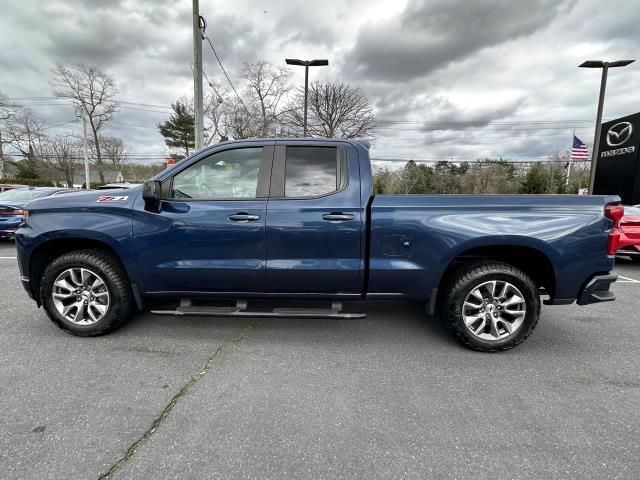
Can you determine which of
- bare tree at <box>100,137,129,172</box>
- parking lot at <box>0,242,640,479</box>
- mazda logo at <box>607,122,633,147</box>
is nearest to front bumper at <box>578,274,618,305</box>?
parking lot at <box>0,242,640,479</box>

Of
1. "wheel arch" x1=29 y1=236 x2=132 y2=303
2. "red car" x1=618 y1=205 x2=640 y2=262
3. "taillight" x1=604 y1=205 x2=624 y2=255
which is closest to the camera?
"taillight" x1=604 y1=205 x2=624 y2=255

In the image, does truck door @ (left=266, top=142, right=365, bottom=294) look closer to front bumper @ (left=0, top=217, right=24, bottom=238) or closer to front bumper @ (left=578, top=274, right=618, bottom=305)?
front bumper @ (left=578, top=274, right=618, bottom=305)

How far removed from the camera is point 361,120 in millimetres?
25781

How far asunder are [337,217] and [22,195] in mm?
10011

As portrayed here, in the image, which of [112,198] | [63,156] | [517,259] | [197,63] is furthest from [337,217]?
[63,156]

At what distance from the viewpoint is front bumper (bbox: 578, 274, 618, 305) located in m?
2.98

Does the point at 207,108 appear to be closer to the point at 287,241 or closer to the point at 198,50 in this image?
the point at 198,50

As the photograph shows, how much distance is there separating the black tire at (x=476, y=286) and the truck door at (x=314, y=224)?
87 centimetres

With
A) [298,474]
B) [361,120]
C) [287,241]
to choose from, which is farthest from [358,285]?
[361,120]

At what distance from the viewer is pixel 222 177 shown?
3.26 meters

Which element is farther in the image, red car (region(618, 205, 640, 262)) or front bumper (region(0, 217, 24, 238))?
front bumper (region(0, 217, 24, 238))

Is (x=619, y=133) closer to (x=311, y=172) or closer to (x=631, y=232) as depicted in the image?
(x=631, y=232)

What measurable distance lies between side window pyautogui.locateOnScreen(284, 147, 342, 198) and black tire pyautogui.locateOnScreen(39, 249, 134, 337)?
6.07ft

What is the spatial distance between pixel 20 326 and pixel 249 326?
8.02ft
